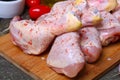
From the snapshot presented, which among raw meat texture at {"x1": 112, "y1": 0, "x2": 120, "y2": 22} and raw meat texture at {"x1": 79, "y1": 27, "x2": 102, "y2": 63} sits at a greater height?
raw meat texture at {"x1": 112, "y1": 0, "x2": 120, "y2": 22}

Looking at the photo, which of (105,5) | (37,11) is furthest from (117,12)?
(37,11)

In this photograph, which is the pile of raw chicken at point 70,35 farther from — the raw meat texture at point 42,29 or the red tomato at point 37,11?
the red tomato at point 37,11

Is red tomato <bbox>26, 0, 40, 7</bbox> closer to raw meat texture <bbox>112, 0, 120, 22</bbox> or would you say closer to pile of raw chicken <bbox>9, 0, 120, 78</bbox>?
pile of raw chicken <bbox>9, 0, 120, 78</bbox>

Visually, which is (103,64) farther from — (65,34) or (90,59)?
(65,34)

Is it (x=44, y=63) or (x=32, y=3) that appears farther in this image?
(x=32, y=3)

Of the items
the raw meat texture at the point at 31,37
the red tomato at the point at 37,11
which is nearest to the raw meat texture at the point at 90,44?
the raw meat texture at the point at 31,37

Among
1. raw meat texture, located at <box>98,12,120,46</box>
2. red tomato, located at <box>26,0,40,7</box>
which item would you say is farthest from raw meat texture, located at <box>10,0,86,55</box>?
red tomato, located at <box>26,0,40,7</box>

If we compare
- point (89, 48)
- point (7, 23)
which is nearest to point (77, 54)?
point (89, 48)

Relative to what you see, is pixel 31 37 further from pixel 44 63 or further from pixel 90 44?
pixel 90 44
